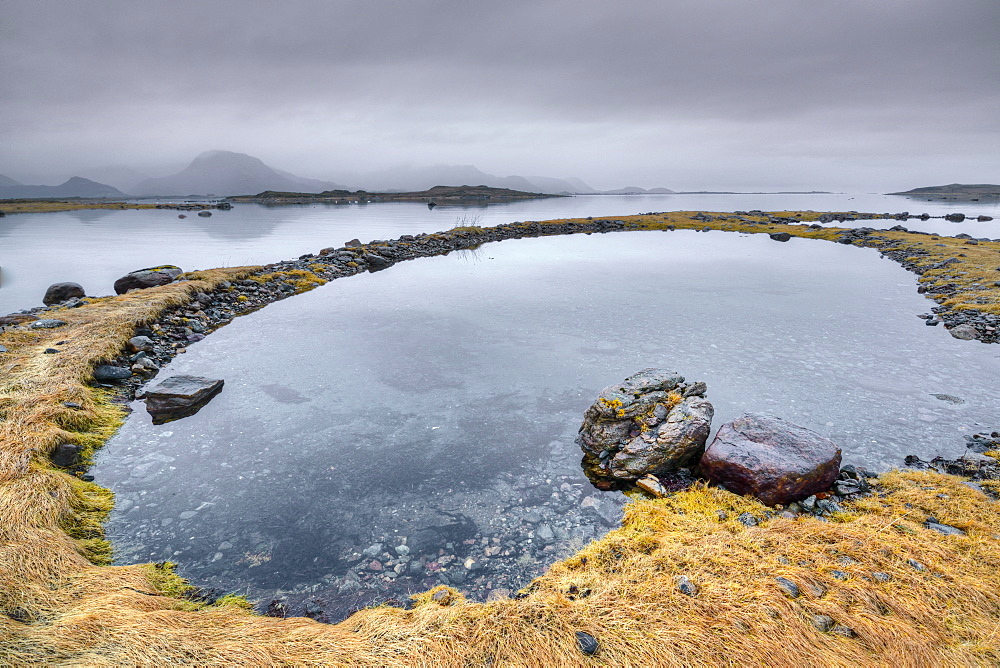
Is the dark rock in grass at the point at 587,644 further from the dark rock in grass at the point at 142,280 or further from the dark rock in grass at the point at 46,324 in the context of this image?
the dark rock in grass at the point at 142,280

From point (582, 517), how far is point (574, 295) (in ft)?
62.6

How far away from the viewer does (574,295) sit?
25828 mm

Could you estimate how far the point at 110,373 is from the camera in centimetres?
1294

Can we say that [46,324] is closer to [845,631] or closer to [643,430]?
[643,430]

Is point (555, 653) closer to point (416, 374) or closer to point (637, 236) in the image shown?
point (416, 374)

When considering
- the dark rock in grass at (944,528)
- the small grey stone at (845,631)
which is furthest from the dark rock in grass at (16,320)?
the dark rock in grass at (944,528)

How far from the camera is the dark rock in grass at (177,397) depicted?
11.5m

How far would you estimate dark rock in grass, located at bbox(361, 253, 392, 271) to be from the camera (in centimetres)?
3688

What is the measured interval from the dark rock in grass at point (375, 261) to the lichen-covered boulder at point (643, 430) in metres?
29.8

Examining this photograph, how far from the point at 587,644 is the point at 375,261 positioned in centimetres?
3648

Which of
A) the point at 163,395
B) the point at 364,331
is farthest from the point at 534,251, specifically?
the point at 163,395

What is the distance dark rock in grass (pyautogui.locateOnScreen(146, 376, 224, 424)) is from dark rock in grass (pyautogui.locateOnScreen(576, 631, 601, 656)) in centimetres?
1150

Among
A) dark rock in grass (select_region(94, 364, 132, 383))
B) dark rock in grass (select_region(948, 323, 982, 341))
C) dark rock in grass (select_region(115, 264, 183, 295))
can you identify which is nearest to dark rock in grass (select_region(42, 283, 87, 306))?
dark rock in grass (select_region(115, 264, 183, 295))

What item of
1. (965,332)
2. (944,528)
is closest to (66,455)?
(944,528)
